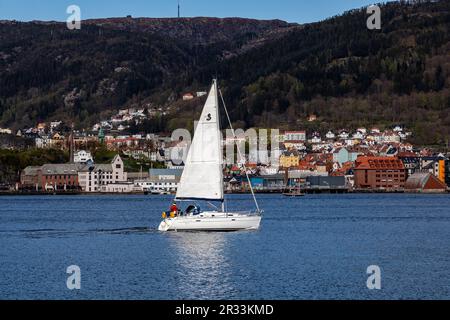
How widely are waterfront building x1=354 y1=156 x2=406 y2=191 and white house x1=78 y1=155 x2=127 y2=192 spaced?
40488 millimetres

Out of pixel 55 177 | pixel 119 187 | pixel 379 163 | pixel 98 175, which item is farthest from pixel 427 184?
pixel 55 177

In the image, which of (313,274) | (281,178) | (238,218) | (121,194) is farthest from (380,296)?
(281,178)

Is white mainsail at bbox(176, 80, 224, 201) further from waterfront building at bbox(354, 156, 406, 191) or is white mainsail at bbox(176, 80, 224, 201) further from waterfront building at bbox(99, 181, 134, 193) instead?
waterfront building at bbox(354, 156, 406, 191)

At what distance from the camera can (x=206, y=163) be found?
174ft

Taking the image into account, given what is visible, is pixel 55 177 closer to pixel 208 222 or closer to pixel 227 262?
pixel 208 222

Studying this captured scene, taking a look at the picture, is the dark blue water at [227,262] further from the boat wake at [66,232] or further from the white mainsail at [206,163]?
the white mainsail at [206,163]

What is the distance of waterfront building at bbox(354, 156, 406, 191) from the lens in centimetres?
18175

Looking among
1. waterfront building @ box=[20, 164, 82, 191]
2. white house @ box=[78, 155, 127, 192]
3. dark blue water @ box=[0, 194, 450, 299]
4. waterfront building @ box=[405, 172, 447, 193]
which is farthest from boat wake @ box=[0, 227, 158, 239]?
waterfront building @ box=[405, 172, 447, 193]

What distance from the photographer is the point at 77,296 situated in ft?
110

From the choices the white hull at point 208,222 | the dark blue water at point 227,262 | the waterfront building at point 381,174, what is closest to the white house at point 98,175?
the waterfront building at point 381,174

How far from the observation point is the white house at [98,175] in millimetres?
180250
